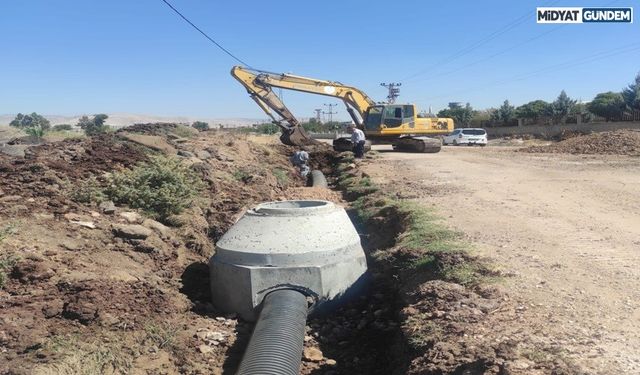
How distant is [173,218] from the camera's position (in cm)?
842

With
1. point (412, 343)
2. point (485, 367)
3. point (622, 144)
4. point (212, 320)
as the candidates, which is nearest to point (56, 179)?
point (212, 320)

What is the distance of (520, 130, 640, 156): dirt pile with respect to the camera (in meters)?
21.1

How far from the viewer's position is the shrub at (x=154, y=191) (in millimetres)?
8445

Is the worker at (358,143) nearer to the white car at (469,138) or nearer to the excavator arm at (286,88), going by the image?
the excavator arm at (286,88)

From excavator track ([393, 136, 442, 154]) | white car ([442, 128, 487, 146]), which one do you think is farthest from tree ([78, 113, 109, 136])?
white car ([442, 128, 487, 146])

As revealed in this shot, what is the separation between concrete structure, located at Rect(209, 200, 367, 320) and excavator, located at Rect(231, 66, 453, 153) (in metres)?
18.2

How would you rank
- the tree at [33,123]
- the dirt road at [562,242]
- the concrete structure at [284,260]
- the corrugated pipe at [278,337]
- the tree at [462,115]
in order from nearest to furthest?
1. the dirt road at [562,242]
2. the corrugated pipe at [278,337]
3. the concrete structure at [284,260]
4. the tree at [33,123]
5. the tree at [462,115]

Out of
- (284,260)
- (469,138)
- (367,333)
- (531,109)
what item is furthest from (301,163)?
(531,109)

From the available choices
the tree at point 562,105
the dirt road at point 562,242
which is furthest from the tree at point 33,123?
the tree at point 562,105

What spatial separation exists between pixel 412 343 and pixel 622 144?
20.4m

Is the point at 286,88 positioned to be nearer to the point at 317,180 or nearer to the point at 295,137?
the point at 295,137

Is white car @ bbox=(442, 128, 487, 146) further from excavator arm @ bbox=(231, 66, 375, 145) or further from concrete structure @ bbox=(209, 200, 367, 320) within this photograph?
concrete structure @ bbox=(209, 200, 367, 320)

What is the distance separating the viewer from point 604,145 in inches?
878

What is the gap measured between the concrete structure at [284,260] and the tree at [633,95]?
4139 cm
